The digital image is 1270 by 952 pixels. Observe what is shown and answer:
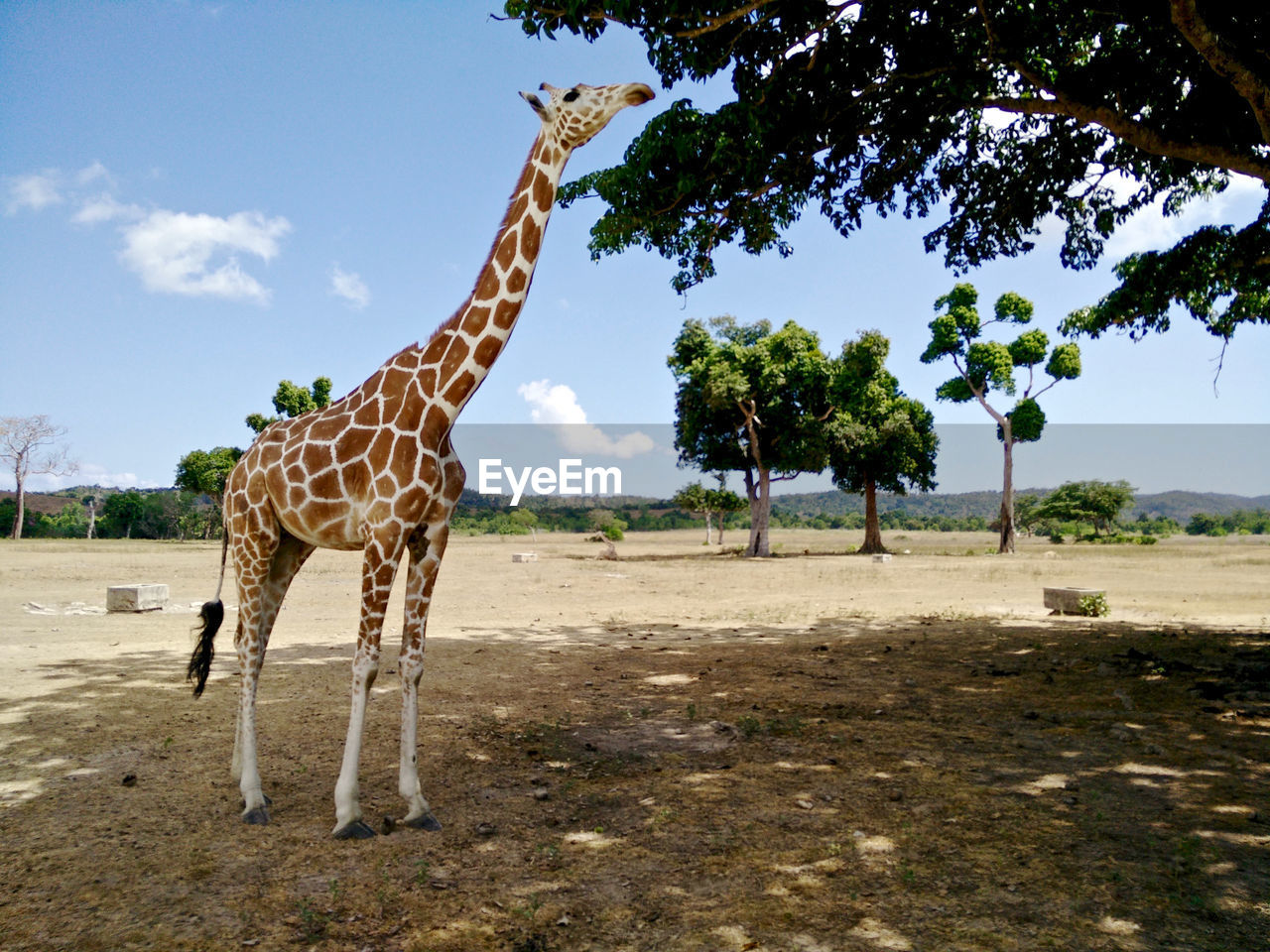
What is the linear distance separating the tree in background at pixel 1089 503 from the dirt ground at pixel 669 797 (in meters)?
57.9

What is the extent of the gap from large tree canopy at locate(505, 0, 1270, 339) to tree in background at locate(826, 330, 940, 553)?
916 inches

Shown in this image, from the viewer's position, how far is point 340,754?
238 inches

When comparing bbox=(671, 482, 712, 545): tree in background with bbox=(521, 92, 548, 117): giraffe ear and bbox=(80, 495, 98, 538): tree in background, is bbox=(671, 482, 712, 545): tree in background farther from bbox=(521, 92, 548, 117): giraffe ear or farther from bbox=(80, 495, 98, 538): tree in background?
bbox=(80, 495, 98, 538): tree in background

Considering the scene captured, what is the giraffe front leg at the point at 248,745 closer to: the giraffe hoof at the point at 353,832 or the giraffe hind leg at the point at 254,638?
the giraffe hind leg at the point at 254,638

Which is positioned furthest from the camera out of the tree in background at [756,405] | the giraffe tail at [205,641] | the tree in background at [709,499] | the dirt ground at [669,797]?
the tree in background at [709,499]

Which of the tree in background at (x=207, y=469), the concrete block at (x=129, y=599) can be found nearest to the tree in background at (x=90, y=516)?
the tree in background at (x=207, y=469)

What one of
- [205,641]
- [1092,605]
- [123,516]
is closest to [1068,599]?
[1092,605]

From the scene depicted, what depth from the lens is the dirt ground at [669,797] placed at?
3531mm

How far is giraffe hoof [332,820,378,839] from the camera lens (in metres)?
4.46

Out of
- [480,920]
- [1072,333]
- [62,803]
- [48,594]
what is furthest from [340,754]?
[1072,333]

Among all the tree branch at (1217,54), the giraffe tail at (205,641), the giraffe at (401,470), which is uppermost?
the tree branch at (1217,54)

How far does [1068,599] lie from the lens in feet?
47.9

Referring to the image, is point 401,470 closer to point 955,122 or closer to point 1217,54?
point 1217,54

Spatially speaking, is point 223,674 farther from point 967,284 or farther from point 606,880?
point 967,284
